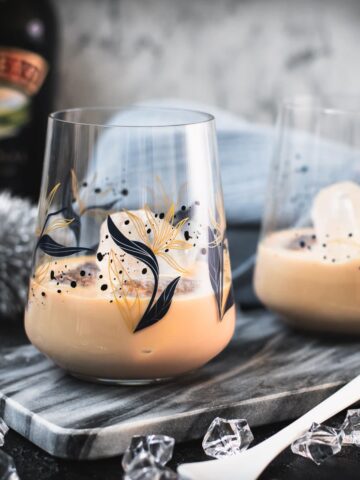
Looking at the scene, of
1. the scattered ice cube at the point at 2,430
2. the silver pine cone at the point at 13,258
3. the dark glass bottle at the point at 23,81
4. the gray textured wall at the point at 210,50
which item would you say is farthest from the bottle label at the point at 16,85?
the scattered ice cube at the point at 2,430

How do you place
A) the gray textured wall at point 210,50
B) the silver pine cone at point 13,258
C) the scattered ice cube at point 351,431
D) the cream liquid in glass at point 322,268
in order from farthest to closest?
the gray textured wall at point 210,50, the silver pine cone at point 13,258, the cream liquid in glass at point 322,268, the scattered ice cube at point 351,431

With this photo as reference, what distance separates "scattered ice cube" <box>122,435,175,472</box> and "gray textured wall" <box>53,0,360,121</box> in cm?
71

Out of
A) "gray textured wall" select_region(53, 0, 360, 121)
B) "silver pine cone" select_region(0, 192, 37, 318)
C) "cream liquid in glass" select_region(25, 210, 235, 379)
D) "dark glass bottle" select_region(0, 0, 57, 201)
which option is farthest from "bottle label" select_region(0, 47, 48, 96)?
"cream liquid in glass" select_region(25, 210, 235, 379)

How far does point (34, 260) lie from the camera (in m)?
0.84

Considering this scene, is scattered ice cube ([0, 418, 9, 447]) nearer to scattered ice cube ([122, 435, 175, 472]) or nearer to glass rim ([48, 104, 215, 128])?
scattered ice cube ([122, 435, 175, 472])

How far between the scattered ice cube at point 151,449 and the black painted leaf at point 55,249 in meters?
0.18

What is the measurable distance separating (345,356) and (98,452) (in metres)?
0.31

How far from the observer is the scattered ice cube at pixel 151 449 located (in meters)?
0.69

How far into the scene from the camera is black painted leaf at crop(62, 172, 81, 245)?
81 centimetres

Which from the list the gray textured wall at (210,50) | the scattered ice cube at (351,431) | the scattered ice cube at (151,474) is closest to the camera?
the scattered ice cube at (151,474)

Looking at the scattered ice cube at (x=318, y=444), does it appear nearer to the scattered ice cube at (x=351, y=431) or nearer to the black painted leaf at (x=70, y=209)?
the scattered ice cube at (x=351, y=431)

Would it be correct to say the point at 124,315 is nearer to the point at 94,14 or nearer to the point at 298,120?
the point at 298,120

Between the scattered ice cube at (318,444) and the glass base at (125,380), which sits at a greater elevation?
the glass base at (125,380)

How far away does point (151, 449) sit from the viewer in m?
0.71
